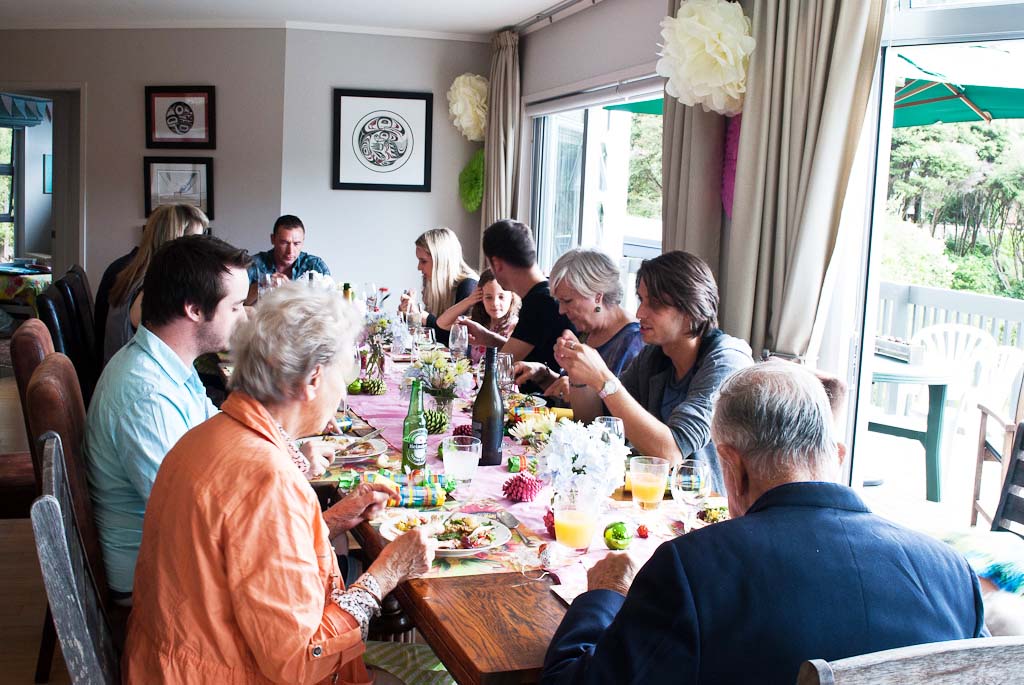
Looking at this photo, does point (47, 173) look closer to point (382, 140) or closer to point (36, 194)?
point (36, 194)

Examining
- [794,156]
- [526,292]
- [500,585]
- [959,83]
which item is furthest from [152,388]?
[959,83]

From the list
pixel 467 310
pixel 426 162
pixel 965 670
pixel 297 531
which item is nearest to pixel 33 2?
pixel 426 162

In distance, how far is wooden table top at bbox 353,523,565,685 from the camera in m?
1.39

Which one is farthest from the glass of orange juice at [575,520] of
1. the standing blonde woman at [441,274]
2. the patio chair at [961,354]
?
the patio chair at [961,354]

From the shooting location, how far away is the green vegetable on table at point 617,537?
74.0 inches

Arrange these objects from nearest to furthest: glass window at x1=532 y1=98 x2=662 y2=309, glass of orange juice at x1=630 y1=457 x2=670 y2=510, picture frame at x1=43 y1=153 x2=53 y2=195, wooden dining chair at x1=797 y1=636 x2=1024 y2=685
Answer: wooden dining chair at x1=797 y1=636 x2=1024 y2=685 → glass of orange juice at x1=630 y1=457 x2=670 y2=510 → glass window at x1=532 y1=98 x2=662 y2=309 → picture frame at x1=43 y1=153 x2=53 y2=195

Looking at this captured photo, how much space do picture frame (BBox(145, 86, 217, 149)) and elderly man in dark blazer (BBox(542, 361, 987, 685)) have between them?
22.4 feet

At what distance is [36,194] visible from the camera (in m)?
12.2

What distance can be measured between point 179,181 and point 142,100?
2.28ft

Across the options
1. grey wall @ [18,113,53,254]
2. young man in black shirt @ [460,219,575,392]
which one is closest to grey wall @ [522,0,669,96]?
young man in black shirt @ [460,219,575,392]

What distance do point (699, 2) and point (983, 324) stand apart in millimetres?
2593

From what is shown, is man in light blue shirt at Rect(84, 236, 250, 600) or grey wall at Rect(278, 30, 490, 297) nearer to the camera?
man in light blue shirt at Rect(84, 236, 250, 600)

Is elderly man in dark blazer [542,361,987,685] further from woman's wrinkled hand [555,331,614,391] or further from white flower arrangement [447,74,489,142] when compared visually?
white flower arrangement [447,74,489,142]

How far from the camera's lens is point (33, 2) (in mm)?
6605
